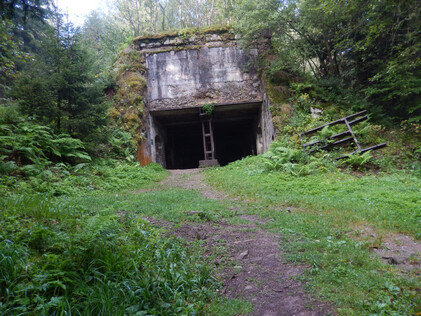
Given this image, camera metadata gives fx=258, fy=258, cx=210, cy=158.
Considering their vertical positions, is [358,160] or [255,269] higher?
[358,160]

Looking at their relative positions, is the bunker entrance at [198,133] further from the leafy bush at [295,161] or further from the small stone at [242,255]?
the small stone at [242,255]

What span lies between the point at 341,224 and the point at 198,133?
60.3 feet

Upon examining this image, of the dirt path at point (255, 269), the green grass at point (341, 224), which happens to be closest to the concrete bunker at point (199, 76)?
the green grass at point (341, 224)

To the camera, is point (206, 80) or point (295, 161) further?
point (206, 80)

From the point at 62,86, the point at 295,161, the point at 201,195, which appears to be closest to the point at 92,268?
the point at 201,195

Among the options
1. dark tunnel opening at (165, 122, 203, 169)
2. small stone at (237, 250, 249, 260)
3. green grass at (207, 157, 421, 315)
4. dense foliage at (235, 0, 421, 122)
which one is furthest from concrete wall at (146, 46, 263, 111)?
small stone at (237, 250, 249, 260)

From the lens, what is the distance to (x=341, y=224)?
442 cm

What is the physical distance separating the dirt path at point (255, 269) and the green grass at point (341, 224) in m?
0.16

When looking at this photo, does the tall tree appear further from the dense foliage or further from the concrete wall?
the dense foliage

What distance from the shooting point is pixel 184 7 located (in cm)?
2650

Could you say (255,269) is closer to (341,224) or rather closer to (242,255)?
(242,255)

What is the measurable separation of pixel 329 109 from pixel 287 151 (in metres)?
4.76

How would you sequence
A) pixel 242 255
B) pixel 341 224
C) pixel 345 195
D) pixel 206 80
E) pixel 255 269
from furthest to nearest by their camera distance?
pixel 206 80 < pixel 345 195 < pixel 341 224 < pixel 242 255 < pixel 255 269

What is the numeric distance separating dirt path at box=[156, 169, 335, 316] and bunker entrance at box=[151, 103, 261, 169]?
12.0m
